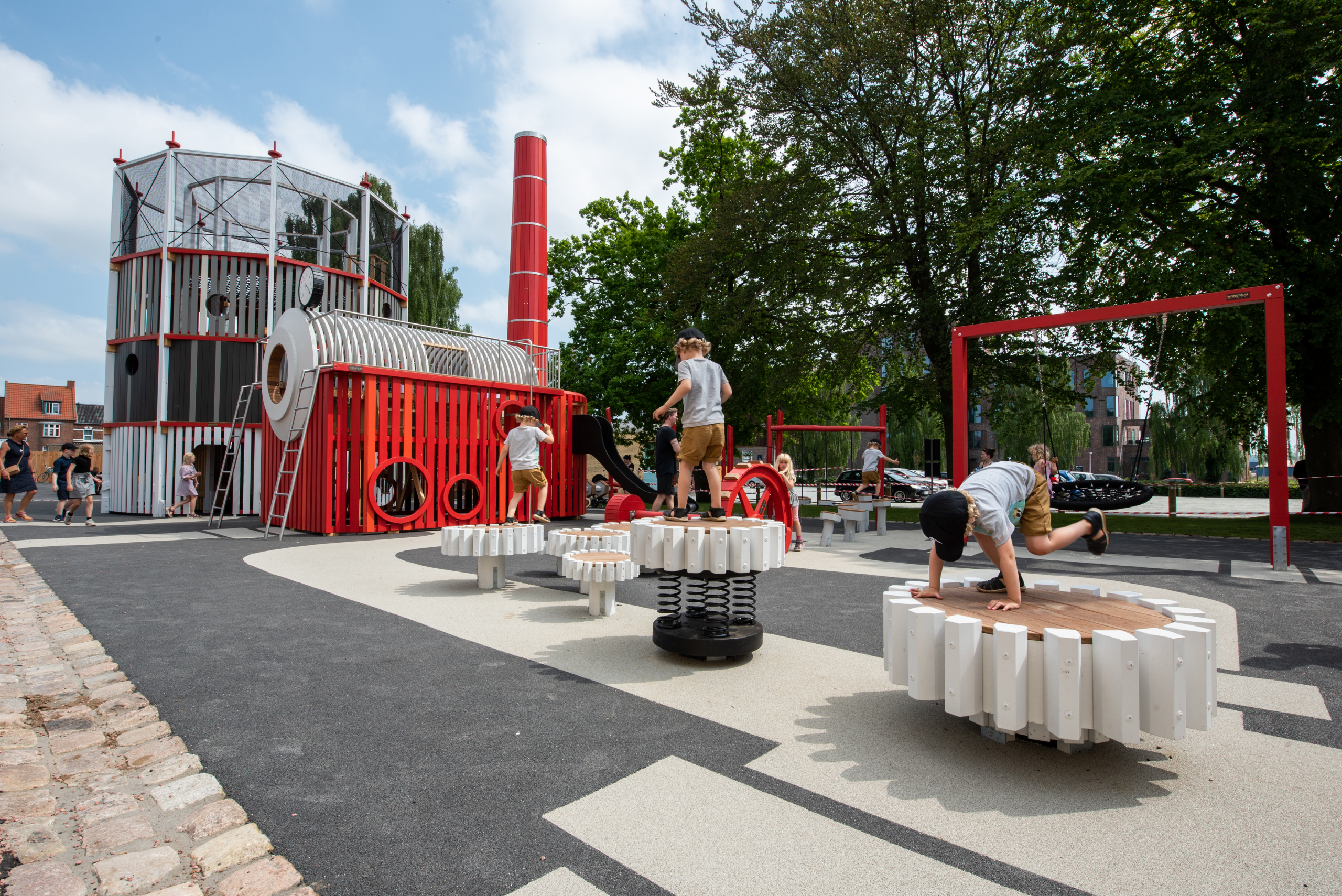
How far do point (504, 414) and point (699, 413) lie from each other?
428 inches

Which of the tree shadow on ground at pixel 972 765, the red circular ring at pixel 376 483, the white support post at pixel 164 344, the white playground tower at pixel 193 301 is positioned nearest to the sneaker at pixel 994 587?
the tree shadow on ground at pixel 972 765

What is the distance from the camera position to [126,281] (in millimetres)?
19453

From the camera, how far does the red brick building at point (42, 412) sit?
220 ft

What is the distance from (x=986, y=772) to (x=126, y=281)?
24.2 metres

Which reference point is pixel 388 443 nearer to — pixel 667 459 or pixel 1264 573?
pixel 667 459

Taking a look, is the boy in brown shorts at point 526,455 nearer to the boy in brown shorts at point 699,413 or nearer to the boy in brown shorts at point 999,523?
the boy in brown shorts at point 699,413

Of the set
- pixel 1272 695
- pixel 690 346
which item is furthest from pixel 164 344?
pixel 1272 695

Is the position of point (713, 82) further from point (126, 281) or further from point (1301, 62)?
point (126, 281)

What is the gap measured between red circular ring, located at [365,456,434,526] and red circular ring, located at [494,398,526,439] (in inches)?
69.6

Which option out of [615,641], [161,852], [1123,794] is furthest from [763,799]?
[615,641]

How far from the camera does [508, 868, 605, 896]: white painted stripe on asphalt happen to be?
2.15 metres

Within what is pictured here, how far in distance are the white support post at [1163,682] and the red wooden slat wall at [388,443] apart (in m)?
13.0

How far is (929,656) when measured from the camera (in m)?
3.24

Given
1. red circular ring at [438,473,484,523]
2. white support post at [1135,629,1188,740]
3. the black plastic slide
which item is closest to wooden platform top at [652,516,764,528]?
white support post at [1135,629,1188,740]
